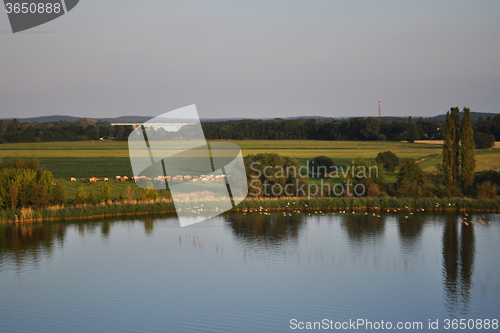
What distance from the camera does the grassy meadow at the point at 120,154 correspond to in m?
38.4

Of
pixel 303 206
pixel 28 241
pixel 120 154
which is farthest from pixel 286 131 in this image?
pixel 28 241

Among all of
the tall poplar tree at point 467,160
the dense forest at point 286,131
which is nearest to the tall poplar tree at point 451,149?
the tall poplar tree at point 467,160

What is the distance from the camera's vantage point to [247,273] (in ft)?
49.0

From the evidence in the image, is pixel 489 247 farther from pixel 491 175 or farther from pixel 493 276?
pixel 491 175

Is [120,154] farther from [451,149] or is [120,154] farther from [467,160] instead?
Answer: [467,160]

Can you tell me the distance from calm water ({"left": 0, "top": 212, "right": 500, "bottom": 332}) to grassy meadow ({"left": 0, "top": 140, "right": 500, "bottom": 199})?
11.0 m

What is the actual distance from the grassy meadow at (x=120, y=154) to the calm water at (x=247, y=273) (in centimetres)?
1102

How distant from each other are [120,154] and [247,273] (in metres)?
44.3

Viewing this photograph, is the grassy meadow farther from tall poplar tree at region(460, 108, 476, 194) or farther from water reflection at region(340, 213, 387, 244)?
water reflection at region(340, 213, 387, 244)

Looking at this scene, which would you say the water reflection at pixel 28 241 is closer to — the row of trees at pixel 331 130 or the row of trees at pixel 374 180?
the row of trees at pixel 374 180

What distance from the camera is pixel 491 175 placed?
31.4 m

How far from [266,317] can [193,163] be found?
118 ft

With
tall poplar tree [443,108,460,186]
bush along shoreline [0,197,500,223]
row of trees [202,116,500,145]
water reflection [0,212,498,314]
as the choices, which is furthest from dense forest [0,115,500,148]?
water reflection [0,212,498,314]

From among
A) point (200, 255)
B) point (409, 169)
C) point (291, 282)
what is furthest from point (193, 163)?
point (291, 282)
